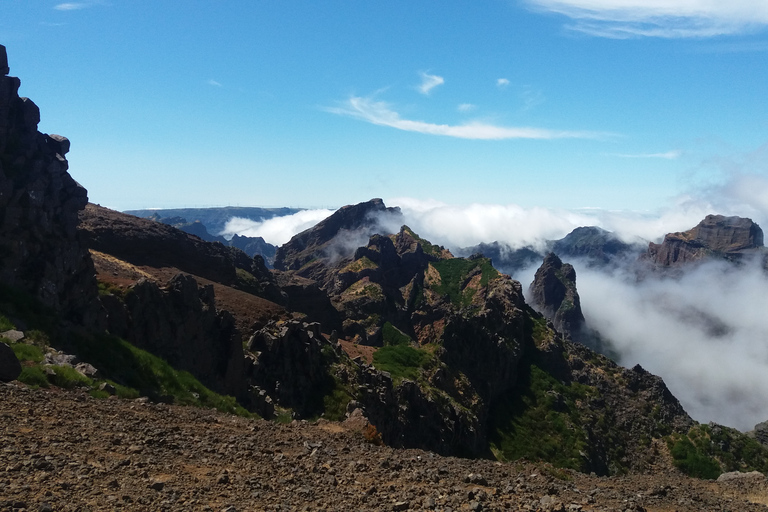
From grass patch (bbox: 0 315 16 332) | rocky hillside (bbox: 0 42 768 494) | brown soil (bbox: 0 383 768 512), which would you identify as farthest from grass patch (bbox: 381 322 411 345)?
brown soil (bbox: 0 383 768 512)

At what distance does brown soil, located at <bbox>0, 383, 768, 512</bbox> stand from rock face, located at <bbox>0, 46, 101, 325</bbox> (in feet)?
57.8

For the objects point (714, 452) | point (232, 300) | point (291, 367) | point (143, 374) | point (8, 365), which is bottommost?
point (714, 452)

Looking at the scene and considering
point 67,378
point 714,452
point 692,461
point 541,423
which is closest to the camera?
point 67,378

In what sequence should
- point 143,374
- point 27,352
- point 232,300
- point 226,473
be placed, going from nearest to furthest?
point 226,473 < point 27,352 < point 143,374 < point 232,300

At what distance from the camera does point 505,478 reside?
16453 mm

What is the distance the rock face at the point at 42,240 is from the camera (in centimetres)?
3334

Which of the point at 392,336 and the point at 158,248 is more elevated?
the point at 158,248

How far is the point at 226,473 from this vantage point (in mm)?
13734

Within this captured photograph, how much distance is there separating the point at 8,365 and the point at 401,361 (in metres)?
67.8

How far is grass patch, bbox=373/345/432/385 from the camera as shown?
77.0 metres

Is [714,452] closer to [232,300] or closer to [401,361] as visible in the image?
[401,361]

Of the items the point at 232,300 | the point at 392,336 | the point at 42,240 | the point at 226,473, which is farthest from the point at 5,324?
the point at 392,336

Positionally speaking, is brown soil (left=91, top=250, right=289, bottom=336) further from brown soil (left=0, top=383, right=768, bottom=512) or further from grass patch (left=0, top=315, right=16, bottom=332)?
brown soil (left=0, top=383, right=768, bottom=512)

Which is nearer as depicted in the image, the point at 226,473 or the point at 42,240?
the point at 226,473
